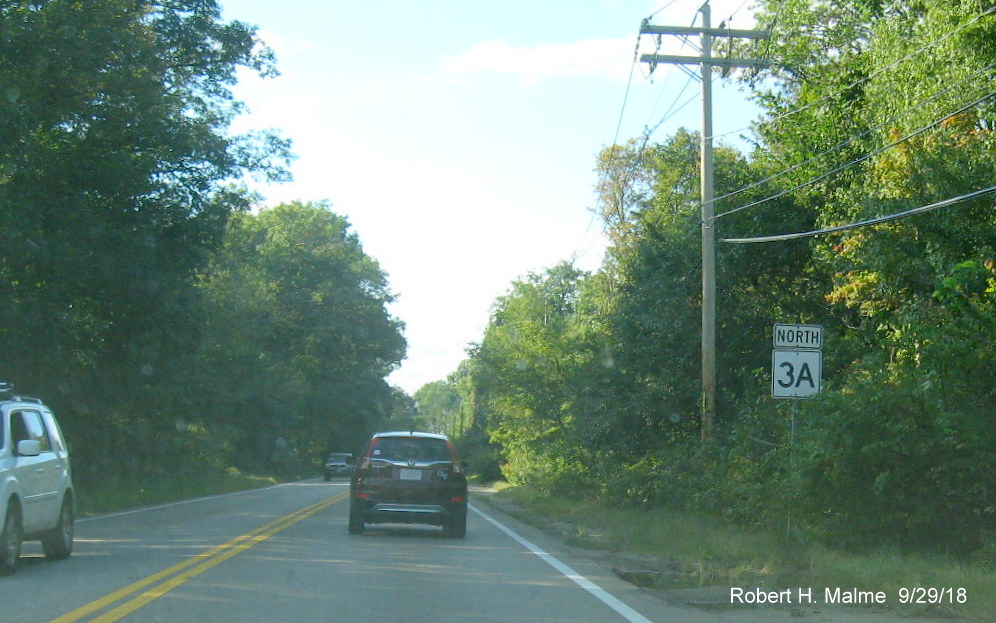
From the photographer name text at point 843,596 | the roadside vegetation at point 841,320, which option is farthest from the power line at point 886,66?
the photographer name text at point 843,596

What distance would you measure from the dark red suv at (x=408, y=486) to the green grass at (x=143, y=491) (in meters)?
8.73

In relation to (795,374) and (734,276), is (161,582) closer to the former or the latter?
(795,374)

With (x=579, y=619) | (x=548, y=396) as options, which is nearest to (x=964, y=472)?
(x=579, y=619)

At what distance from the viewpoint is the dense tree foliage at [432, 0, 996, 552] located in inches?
544

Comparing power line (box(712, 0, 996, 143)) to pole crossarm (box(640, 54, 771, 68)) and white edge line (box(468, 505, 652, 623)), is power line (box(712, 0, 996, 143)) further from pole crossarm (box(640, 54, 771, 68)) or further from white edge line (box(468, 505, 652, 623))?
white edge line (box(468, 505, 652, 623))

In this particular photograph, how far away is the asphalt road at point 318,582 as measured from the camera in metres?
9.22

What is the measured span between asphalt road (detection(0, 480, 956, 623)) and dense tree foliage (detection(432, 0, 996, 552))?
3.90m

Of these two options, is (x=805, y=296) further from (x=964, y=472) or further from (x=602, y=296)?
(x=602, y=296)

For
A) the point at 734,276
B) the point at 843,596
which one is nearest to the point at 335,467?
the point at 734,276

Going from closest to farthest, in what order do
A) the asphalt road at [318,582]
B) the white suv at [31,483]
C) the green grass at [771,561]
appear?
1. the asphalt road at [318,582]
2. the green grass at [771,561]
3. the white suv at [31,483]

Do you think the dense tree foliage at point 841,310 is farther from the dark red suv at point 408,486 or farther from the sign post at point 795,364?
the dark red suv at point 408,486

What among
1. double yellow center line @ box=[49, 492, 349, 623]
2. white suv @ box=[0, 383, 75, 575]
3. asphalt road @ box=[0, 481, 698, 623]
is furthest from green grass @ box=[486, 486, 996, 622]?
white suv @ box=[0, 383, 75, 575]

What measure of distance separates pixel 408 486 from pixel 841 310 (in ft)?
42.7

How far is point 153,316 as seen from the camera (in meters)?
26.5
